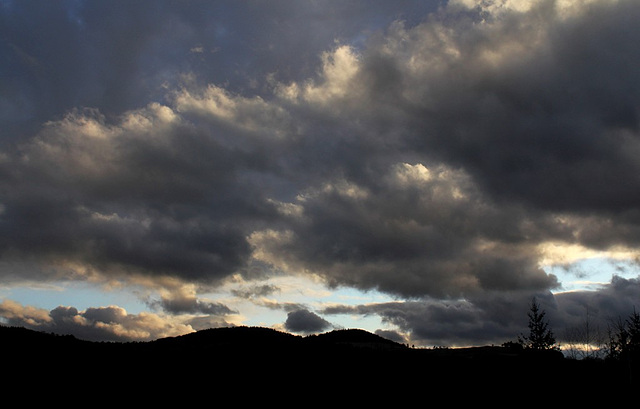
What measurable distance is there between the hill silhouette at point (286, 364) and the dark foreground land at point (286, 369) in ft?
0.23

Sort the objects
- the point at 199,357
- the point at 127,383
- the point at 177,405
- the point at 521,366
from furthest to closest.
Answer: the point at 521,366, the point at 199,357, the point at 127,383, the point at 177,405

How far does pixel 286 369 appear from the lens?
115 feet

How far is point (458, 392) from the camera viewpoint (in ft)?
112

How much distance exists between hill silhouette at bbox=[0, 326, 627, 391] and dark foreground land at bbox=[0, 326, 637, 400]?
0.23 feet

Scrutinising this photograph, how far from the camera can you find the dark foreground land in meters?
32.3

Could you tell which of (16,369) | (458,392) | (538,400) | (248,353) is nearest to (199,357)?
(248,353)

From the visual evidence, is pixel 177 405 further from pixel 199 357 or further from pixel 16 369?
pixel 16 369

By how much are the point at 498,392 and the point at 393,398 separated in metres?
8.02

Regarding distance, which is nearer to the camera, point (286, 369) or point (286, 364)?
point (286, 369)

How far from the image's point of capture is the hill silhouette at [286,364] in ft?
110

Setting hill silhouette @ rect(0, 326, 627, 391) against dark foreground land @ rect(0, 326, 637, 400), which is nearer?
dark foreground land @ rect(0, 326, 637, 400)

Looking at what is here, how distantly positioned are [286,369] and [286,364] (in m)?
0.88

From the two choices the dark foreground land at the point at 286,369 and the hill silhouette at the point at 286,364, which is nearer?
the dark foreground land at the point at 286,369

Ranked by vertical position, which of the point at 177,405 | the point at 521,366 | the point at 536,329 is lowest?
the point at 177,405
